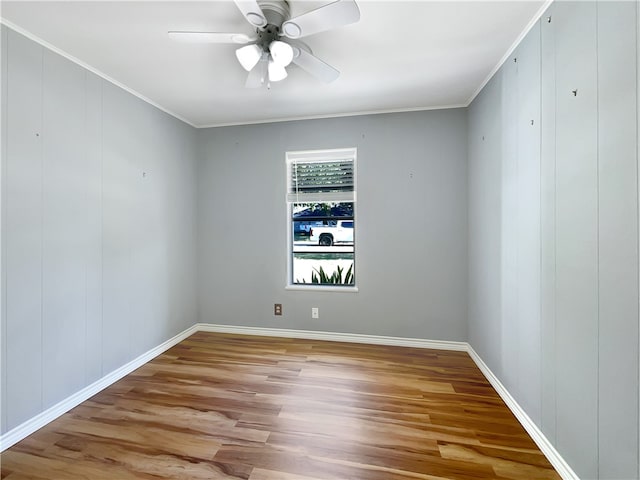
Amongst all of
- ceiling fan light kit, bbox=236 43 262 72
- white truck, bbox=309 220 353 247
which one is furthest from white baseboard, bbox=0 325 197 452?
ceiling fan light kit, bbox=236 43 262 72

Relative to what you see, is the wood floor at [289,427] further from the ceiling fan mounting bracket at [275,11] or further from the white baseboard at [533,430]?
the ceiling fan mounting bracket at [275,11]

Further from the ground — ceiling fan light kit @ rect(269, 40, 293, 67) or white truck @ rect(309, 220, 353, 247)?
ceiling fan light kit @ rect(269, 40, 293, 67)

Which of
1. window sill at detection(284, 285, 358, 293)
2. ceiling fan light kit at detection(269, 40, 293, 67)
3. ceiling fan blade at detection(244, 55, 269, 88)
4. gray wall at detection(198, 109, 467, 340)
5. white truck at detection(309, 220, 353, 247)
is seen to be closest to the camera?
ceiling fan light kit at detection(269, 40, 293, 67)

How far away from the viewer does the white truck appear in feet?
10.4

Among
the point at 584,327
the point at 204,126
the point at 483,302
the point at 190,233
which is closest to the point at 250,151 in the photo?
the point at 204,126

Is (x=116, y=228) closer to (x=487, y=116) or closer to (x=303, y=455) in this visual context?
(x=303, y=455)

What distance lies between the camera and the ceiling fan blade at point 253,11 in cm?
131

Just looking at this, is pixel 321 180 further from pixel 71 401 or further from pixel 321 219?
pixel 71 401

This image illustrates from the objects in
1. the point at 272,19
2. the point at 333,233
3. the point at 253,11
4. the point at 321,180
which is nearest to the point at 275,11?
the point at 272,19

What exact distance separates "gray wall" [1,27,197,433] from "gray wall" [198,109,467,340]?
55 centimetres

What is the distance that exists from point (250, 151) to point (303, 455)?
2.87 m

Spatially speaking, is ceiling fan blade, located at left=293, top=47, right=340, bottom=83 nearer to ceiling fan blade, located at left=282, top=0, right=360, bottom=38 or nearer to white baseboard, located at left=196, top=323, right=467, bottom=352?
ceiling fan blade, located at left=282, top=0, right=360, bottom=38

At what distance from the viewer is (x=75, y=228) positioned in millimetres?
1986

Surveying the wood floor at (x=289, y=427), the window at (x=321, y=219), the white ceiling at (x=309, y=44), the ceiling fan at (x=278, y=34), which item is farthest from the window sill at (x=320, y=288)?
the ceiling fan at (x=278, y=34)
